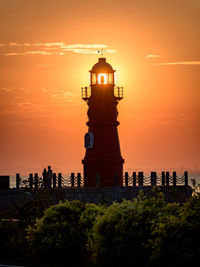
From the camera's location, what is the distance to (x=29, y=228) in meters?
19.8

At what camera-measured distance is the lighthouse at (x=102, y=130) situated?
44812 mm

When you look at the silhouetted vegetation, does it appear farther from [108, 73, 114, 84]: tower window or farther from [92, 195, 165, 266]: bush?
[108, 73, 114, 84]: tower window

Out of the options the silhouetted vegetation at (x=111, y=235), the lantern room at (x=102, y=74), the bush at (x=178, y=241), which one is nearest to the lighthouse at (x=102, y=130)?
the lantern room at (x=102, y=74)

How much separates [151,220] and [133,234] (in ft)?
1.94

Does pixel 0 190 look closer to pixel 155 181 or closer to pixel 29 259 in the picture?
pixel 155 181

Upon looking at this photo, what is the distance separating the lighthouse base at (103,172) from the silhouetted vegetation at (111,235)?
77.4 feet

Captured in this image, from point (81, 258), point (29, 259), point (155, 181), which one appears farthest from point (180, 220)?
point (155, 181)

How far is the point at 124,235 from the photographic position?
56.9 feet

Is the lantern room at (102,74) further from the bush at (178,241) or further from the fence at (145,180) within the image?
the bush at (178,241)

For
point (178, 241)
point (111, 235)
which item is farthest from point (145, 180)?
point (178, 241)

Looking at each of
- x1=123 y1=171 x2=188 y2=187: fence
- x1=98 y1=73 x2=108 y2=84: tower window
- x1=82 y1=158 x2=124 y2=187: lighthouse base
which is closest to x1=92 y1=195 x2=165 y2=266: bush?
x1=82 y1=158 x2=124 y2=187: lighthouse base

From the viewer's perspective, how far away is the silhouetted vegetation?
1614 centimetres

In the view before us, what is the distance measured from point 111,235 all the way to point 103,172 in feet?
90.7

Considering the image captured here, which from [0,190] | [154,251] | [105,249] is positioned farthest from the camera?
[0,190]
